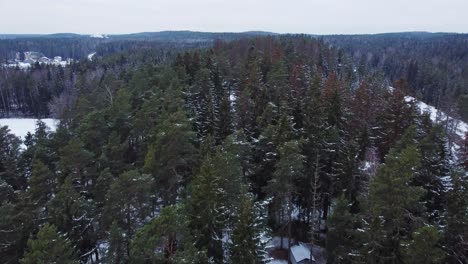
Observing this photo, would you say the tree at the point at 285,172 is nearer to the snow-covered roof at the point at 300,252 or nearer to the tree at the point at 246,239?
the snow-covered roof at the point at 300,252

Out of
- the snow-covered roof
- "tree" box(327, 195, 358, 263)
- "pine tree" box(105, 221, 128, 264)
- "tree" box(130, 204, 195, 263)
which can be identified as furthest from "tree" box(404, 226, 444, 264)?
"pine tree" box(105, 221, 128, 264)

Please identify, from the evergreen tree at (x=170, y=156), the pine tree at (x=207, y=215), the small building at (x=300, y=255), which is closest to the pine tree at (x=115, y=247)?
the pine tree at (x=207, y=215)

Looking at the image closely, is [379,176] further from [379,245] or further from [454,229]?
[454,229]

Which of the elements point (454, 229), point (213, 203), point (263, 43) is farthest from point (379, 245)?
point (263, 43)

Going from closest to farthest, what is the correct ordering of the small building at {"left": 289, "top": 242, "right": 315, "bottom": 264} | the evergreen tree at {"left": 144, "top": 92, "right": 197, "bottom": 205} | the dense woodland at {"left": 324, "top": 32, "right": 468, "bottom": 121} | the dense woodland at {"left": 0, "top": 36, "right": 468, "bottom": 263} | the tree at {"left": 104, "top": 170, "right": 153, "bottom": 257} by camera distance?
the dense woodland at {"left": 0, "top": 36, "right": 468, "bottom": 263} → the tree at {"left": 104, "top": 170, "right": 153, "bottom": 257} → the evergreen tree at {"left": 144, "top": 92, "right": 197, "bottom": 205} → the small building at {"left": 289, "top": 242, "right": 315, "bottom": 264} → the dense woodland at {"left": 324, "top": 32, "right": 468, "bottom": 121}

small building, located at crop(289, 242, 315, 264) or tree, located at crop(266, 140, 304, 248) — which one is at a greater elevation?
tree, located at crop(266, 140, 304, 248)

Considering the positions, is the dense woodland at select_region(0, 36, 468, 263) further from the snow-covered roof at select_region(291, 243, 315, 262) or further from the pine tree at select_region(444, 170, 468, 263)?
→ the snow-covered roof at select_region(291, 243, 315, 262)
